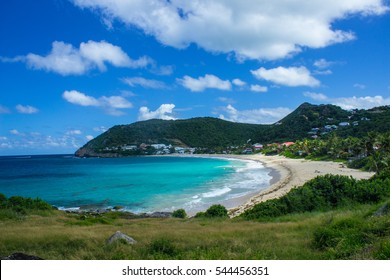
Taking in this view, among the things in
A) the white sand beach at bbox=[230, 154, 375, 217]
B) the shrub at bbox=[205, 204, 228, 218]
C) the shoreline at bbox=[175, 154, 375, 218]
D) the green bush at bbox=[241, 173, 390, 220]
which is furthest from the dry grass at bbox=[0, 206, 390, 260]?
the white sand beach at bbox=[230, 154, 375, 217]

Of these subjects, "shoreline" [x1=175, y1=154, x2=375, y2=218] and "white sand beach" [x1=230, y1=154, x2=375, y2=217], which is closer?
"shoreline" [x1=175, y1=154, x2=375, y2=218]

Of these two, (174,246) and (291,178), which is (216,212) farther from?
(291,178)

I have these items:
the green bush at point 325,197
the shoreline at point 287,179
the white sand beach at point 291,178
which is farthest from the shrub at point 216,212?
the green bush at point 325,197

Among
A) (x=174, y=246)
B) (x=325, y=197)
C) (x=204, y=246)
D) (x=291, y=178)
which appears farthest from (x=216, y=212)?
(x=291, y=178)

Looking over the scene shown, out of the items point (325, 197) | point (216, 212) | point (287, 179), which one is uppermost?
point (325, 197)

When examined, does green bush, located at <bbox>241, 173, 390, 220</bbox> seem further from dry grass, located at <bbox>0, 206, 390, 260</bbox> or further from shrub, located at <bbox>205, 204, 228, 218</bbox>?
dry grass, located at <bbox>0, 206, 390, 260</bbox>

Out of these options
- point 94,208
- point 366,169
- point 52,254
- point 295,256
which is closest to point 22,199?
point 94,208

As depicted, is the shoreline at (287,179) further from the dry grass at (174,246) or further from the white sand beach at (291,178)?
the dry grass at (174,246)

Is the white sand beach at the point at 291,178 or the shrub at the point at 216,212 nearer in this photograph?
the shrub at the point at 216,212

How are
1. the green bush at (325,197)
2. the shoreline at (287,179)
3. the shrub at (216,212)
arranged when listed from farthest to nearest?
the shoreline at (287,179)
the shrub at (216,212)
the green bush at (325,197)
